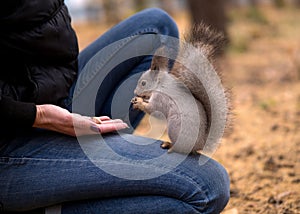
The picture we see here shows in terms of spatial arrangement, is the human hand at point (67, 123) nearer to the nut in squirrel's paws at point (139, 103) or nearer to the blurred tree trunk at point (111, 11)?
the nut in squirrel's paws at point (139, 103)

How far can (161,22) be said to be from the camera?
169 cm

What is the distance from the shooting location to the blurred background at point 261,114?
72.9 inches

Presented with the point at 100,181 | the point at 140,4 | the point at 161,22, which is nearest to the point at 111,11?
the point at 140,4

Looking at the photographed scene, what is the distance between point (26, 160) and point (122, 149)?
9.9 inches

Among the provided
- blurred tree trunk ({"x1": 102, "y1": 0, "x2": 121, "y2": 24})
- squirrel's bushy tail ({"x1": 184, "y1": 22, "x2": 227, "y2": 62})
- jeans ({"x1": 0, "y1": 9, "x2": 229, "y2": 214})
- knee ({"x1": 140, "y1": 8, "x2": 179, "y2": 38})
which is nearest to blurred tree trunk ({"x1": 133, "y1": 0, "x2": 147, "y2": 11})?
blurred tree trunk ({"x1": 102, "y1": 0, "x2": 121, "y2": 24})

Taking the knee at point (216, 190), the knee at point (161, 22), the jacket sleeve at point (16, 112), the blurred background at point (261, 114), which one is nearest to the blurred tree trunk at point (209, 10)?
the blurred background at point (261, 114)

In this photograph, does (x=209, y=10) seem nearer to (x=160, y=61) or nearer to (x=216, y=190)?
(x=160, y=61)

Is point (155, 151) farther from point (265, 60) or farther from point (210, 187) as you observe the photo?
point (265, 60)

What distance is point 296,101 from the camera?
10.2 ft

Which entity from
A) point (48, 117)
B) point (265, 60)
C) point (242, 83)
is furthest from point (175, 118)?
point (265, 60)

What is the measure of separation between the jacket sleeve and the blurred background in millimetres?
502

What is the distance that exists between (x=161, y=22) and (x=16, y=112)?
652 millimetres

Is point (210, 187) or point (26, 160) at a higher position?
point (210, 187)

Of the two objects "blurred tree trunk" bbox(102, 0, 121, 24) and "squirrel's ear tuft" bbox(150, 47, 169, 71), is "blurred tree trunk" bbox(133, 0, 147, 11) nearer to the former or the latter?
"blurred tree trunk" bbox(102, 0, 121, 24)
